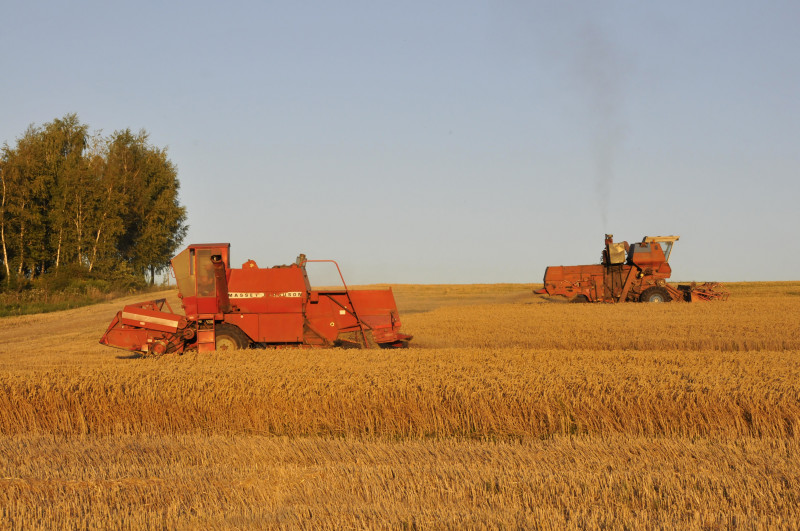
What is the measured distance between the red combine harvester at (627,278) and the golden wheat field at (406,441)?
15.4m

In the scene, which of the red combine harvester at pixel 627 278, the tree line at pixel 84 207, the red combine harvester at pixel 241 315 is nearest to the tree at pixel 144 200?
the tree line at pixel 84 207

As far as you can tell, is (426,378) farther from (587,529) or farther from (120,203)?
(120,203)

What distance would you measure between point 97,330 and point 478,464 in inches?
773

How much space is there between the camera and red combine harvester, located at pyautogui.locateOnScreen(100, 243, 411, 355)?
45.6ft

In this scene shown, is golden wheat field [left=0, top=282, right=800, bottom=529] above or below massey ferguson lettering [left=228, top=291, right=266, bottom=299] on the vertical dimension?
below

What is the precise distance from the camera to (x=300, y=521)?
484 centimetres

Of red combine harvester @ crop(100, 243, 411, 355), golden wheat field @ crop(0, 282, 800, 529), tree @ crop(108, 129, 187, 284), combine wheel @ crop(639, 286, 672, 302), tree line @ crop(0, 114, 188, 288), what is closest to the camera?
golden wheat field @ crop(0, 282, 800, 529)

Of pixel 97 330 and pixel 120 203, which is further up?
pixel 120 203

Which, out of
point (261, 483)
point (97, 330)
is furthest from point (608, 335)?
point (97, 330)

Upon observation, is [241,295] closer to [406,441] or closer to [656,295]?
[406,441]

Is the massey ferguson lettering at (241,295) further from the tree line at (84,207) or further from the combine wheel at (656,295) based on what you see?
the tree line at (84,207)

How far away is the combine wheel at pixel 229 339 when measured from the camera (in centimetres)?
1425

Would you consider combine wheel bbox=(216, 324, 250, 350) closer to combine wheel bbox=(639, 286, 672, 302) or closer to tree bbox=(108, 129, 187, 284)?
combine wheel bbox=(639, 286, 672, 302)

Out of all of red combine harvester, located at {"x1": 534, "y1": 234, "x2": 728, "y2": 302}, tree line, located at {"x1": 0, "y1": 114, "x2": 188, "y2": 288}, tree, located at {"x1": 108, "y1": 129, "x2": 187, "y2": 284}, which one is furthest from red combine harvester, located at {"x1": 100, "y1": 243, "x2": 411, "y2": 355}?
tree, located at {"x1": 108, "y1": 129, "x2": 187, "y2": 284}
